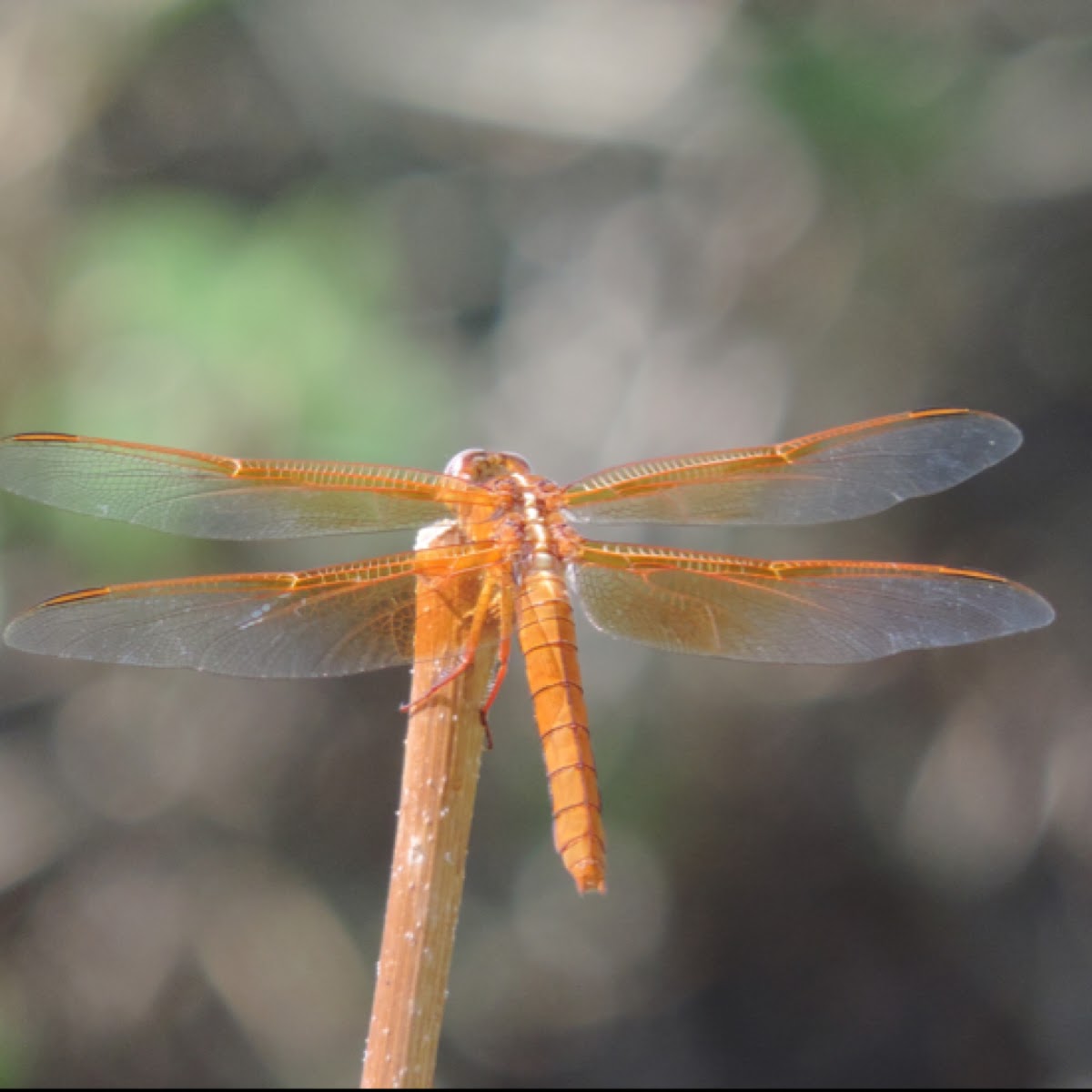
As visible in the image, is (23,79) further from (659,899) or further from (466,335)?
(659,899)

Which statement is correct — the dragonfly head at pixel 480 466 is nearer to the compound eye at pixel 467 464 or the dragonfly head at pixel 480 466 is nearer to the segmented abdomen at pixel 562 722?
the compound eye at pixel 467 464

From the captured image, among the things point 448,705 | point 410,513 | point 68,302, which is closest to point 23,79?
point 68,302

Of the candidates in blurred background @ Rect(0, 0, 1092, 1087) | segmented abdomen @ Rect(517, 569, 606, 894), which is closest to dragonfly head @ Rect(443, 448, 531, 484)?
segmented abdomen @ Rect(517, 569, 606, 894)

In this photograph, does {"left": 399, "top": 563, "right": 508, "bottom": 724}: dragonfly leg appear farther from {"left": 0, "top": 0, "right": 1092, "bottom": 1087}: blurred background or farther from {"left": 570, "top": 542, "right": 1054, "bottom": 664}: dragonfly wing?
{"left": 0, "top": 0, "right": 1092, "bottom": 1087}: blurred background

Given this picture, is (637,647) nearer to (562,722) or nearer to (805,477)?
(805,477)

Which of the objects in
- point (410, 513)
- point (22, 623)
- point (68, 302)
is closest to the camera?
point (22, 623)
